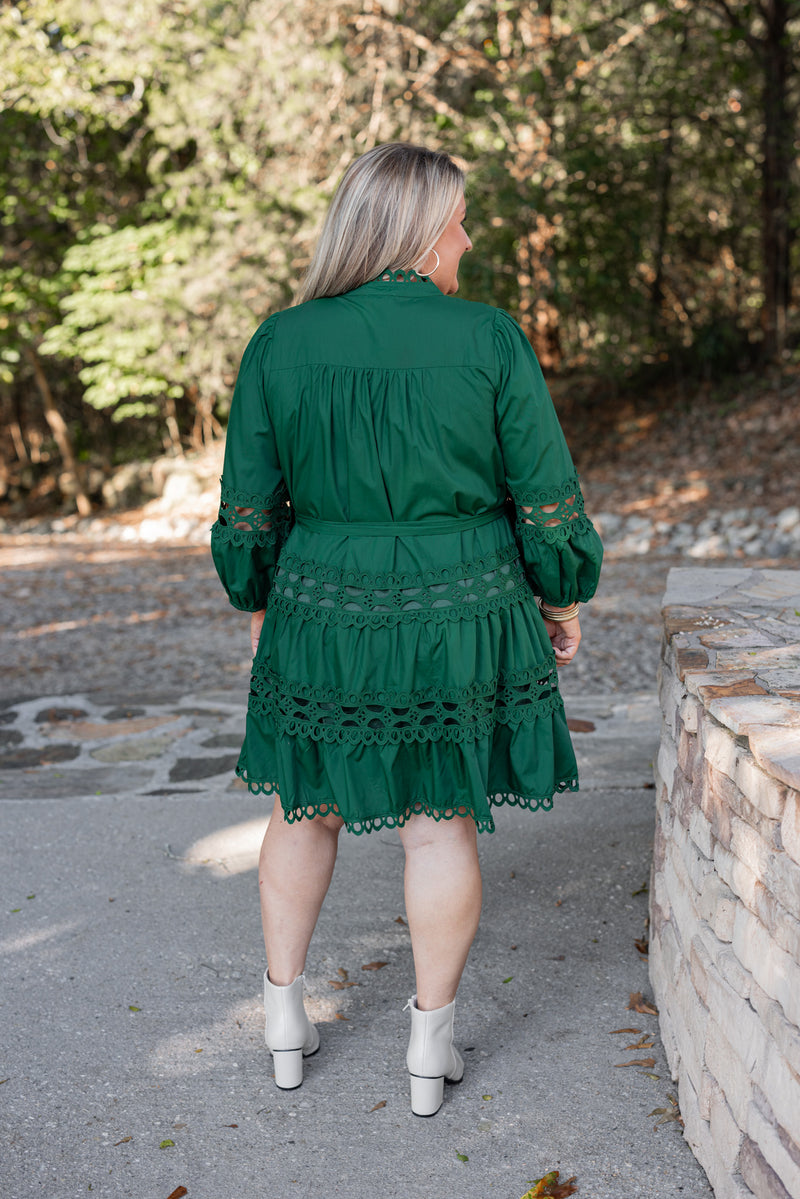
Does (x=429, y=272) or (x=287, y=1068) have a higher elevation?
(x=429, y=272)

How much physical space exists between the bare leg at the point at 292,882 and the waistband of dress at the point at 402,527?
579mm

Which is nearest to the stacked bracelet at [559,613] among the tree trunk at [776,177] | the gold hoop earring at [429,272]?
the gold hoop earring at [429,272]

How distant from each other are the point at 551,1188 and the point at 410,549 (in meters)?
1.17

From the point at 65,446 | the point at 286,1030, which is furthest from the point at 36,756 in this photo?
the point at 65,446

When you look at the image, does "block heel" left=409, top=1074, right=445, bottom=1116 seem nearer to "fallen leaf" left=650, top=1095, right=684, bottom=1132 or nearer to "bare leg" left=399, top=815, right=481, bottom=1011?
"bare leg" left=399, top=815, right=481, bottom=1011

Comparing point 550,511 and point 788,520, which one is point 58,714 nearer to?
point 550,511

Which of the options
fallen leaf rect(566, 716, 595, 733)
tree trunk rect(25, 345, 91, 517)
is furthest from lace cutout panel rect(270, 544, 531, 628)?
tree trunk rect(25, 345, 91, 517)

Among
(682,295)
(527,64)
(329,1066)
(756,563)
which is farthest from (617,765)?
(682,295)

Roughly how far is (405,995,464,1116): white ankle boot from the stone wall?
1.54 ft

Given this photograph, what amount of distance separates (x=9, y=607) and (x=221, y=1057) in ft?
19.5

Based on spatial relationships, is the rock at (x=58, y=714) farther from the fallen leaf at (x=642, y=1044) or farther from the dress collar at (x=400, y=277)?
the dress collar at (x=400, y=277)

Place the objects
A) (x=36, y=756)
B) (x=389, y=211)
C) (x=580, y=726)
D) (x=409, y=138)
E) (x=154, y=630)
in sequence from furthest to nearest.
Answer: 1. (x=409, y=138)
2. (x=154, y=630)
3. (x=580, y=726)
4. (x=36, y=756)
5. (x=389, y=211)

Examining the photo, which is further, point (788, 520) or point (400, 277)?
point (788, 520)

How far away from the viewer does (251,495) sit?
202cm
